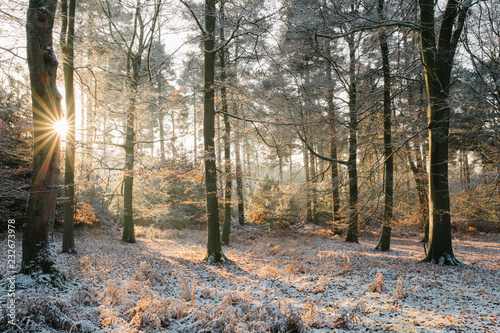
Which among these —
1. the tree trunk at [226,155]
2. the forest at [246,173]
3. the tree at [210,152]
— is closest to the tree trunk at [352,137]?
the forest at [246,173]

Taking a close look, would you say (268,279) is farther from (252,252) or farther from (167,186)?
(167,186)

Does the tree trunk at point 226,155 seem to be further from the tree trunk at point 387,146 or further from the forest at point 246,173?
the tree trunk at point 387,146

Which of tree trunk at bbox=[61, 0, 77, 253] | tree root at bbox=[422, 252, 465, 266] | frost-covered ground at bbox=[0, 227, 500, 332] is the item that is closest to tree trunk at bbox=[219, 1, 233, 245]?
frost-covered ground at bbox=[0, 227, 500, 332]

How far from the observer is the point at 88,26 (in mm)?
9453

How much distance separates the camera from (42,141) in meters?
4.77

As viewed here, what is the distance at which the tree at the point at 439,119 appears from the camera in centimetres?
706

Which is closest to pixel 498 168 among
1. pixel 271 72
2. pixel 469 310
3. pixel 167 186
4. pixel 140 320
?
pixel 469 310

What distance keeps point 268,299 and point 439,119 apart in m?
6.73

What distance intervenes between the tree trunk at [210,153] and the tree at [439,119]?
593cm

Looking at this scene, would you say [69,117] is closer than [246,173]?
Yes

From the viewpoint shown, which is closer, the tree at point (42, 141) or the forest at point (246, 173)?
the forest at point (246, 173)

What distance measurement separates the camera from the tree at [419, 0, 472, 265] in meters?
7.06

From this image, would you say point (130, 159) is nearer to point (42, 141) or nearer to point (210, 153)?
point (210, 153)

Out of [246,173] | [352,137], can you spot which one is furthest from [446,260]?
[246,173]
